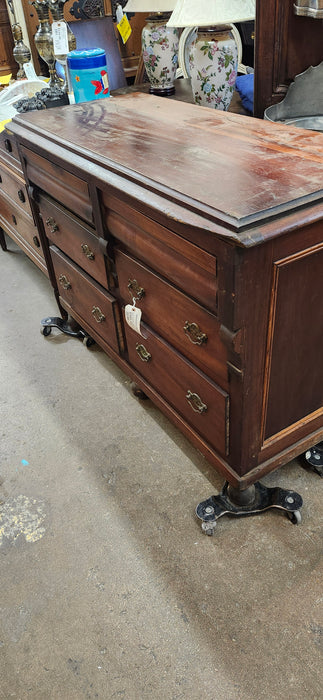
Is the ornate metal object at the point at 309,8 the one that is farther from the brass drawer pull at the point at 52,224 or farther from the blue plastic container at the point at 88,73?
the brass drawer pull at the point at 52,224

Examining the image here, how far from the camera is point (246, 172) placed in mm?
1000

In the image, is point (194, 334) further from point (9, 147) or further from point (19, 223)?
point (19, 223)

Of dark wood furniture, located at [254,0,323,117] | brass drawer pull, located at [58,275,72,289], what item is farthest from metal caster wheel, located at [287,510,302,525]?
dark wood furniture, located at [254,0,323,117]

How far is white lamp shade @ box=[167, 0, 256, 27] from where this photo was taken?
1319 mm

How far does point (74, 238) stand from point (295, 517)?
1.04 meters

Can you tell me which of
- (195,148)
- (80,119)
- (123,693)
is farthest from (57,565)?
(80,119)

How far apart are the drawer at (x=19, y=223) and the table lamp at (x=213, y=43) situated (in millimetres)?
861

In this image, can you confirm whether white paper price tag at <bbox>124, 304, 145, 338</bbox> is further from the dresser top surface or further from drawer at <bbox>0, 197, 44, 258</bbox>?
drawer at <bbox>0, 197, 44, 258</bbox>

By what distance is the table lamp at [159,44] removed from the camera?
1723 millimetres

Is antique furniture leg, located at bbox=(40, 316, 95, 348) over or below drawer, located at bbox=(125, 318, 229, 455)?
below

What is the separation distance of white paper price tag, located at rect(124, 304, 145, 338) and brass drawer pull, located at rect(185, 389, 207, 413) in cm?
23

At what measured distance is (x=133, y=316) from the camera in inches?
52.6

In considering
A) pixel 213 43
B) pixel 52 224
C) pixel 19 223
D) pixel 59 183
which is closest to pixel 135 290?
pixel 59 183

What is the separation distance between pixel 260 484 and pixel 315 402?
0.27 metres
